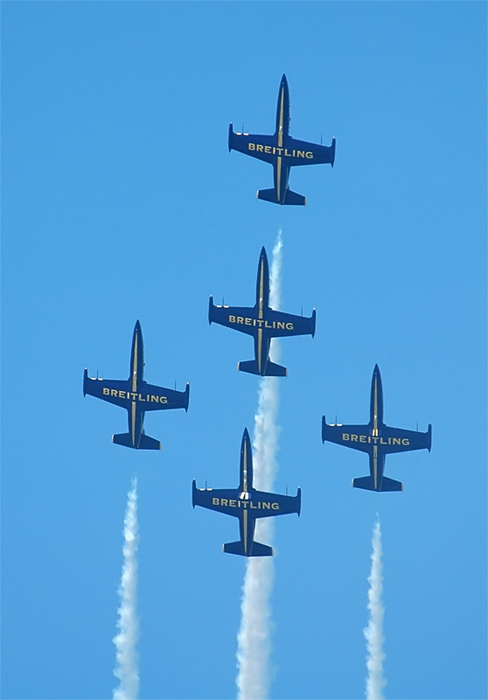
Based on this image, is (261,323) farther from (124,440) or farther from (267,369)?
(124,440)

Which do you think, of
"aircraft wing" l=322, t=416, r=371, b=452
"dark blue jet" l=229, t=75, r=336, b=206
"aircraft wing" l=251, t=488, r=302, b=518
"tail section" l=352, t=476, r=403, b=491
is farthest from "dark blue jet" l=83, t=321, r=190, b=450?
"dark blue jet" l=229, t=75, r=336, b=206

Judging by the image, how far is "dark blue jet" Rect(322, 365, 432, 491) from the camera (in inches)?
5059

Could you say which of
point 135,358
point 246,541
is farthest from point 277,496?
point 135,358

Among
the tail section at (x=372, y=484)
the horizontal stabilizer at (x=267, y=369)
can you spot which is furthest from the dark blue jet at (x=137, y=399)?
the tail section at (x=372, y=484)

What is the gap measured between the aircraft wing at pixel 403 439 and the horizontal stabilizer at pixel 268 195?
14.9 m

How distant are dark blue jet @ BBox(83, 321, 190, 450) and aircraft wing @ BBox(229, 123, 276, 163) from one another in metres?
14.2

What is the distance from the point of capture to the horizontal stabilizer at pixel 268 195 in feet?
427

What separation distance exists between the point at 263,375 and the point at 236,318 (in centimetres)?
371

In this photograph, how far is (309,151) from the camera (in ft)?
425

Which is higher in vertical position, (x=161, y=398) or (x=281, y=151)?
(x=281, y=151)

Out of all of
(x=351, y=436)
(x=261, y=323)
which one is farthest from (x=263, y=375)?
(x=351, y=436)

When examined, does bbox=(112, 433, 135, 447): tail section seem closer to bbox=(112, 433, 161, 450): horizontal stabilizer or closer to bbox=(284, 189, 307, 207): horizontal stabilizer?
bbox=(112, 433, 161, 450): horizontal stabilizer

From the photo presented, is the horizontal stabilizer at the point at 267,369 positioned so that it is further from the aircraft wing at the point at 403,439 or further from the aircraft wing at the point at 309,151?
the aircraft wing at the point at 309,151

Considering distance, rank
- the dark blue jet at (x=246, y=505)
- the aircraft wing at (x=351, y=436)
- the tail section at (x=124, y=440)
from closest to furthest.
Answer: the dark blue jet at (x=246, y=505) → the tail section at (x=124, y=440) → the aircraft wing at (x=351, y=436)
